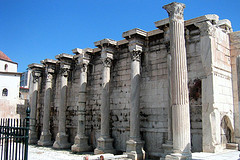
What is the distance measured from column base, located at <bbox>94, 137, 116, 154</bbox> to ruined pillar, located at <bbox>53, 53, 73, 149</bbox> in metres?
3.44

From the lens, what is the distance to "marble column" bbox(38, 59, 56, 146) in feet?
55.3

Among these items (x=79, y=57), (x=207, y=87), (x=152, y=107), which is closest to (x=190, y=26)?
(x=207, y=87)

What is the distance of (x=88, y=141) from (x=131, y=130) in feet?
13.6

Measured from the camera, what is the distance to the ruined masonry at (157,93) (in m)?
9.29

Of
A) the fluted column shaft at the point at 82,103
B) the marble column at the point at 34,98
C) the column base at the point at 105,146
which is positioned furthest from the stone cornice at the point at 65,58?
the column base at the point at 105,146

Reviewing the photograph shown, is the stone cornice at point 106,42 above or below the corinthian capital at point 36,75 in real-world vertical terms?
above

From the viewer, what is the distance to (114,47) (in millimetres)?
14094

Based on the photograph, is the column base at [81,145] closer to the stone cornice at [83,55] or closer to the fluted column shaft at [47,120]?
the fluted column shaft at [47,120]

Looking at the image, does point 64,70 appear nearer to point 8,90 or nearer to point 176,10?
point 176,10

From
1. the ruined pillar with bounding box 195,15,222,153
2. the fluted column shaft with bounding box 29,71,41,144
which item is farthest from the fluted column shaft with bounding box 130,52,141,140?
the fluted column shaft with bounding box 29,71,41,144

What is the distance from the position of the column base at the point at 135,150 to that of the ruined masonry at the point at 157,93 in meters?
0.04

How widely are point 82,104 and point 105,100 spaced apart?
7.06 ft

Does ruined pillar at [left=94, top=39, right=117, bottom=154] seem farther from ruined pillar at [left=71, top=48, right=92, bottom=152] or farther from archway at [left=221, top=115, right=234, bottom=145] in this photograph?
archway at [left=221, top=115, right=234, bottom=145]

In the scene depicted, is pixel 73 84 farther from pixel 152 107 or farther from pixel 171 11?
pixel 171 11
